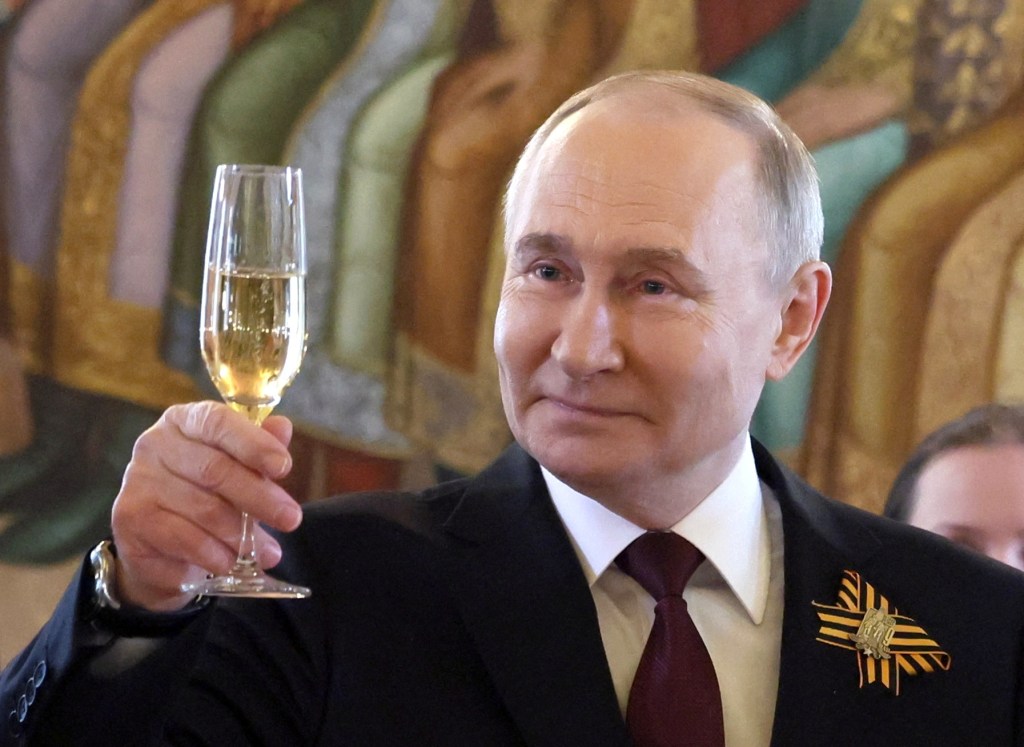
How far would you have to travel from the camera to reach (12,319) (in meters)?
4.93

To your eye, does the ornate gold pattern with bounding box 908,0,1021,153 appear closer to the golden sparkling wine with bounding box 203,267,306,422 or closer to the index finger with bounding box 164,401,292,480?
the golden sparkling wine with bounding box 203,267,306,422

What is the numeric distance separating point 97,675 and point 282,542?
1.77 feet

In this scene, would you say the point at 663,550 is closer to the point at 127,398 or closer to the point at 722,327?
the point at 722,327

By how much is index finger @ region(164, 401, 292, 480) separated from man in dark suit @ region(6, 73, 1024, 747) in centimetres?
56

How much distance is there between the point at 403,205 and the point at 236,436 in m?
3.25

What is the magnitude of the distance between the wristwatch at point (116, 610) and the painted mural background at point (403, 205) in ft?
9.45

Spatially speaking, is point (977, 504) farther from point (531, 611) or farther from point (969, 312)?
point (531, 611)

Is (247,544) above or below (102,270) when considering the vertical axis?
below

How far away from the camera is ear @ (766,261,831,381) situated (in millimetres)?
2887

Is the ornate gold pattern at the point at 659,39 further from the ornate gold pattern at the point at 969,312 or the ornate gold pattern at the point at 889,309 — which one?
the ornate gold pattern at the point at 969,312

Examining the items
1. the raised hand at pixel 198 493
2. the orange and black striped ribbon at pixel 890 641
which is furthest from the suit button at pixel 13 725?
the orange and black striped ribbon at pixel 890 641

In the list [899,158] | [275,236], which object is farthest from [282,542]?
[899,158]

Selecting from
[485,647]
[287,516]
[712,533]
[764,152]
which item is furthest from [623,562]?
[287,516]

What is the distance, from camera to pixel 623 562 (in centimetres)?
265
